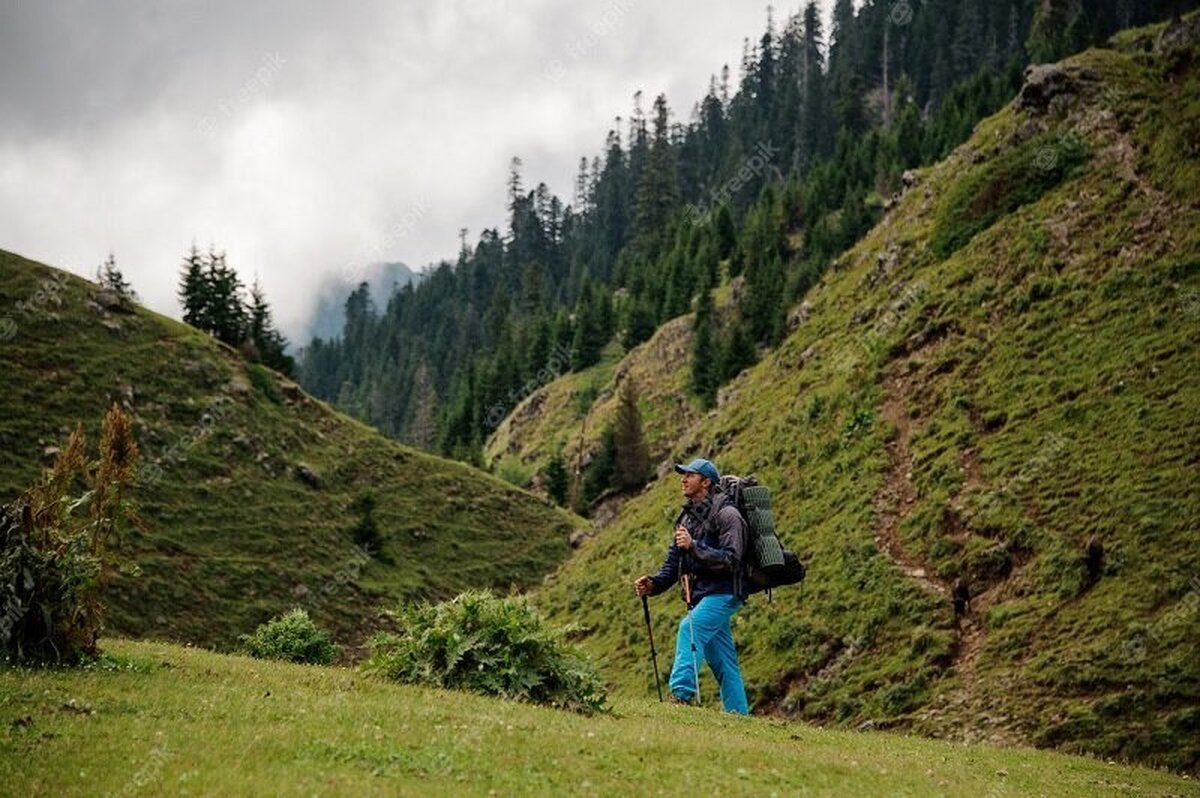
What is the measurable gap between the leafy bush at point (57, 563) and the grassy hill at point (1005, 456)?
10.2 metres

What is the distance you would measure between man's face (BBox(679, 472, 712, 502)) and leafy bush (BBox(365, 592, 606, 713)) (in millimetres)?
3368

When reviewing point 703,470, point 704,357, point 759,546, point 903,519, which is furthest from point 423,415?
point 759,546

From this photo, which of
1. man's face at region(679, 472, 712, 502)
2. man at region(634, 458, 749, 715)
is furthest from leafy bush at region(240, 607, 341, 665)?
man's face at region(679, 472, 712, 502)

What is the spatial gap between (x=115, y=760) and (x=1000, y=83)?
13710 centimetres

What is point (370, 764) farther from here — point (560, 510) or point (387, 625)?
point (560, 510)

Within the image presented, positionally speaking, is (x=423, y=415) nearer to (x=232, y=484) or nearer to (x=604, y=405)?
(x=604, y=405)

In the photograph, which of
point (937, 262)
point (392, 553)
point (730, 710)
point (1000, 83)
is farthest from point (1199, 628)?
point (1000, 83)

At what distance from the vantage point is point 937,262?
51875mm

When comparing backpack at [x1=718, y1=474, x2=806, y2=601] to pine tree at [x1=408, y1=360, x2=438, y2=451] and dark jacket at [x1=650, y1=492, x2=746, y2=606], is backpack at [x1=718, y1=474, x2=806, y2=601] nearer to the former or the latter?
dark jacket at [x1=650, y1=492, x2=746, y2=606]

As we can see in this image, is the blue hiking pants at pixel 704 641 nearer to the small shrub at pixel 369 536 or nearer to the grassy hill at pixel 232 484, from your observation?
the grassy hill at pixel 232 484

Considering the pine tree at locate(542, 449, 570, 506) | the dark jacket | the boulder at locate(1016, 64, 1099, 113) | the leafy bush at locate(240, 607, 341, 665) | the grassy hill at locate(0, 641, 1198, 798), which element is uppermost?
the boulder at locate(1016, 64, 1099, 113)

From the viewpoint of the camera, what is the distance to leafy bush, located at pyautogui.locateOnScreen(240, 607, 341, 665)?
3084 centimetres

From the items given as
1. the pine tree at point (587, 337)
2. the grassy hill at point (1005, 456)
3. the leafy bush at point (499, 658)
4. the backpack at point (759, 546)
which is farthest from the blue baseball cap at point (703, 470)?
the pine tree at point (587, 337)

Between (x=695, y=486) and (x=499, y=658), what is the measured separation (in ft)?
14.5
